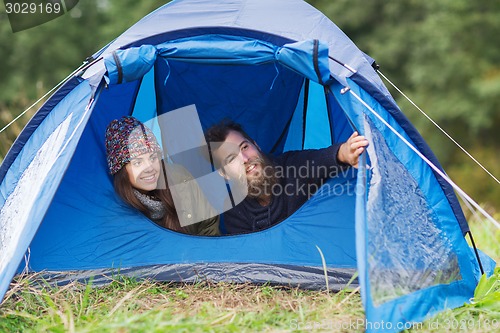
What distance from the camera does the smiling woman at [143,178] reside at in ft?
10.2

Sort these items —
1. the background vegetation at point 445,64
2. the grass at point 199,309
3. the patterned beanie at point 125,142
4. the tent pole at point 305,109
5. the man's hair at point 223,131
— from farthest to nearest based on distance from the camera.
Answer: the background vegetation at point 445,64, the tent pole at point 305,109, the man's hair at point 223,131, the patterned beanie at point 125,142, the grass at point 199,309

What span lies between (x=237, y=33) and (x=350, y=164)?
2.39 feet

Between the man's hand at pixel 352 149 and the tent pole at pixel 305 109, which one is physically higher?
the tent pole at pixel 305 109

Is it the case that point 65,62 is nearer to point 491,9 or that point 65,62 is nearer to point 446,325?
point 491,9

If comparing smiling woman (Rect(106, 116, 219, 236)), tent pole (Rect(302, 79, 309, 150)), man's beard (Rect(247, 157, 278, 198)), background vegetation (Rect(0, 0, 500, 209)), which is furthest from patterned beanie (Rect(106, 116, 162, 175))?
background vegetation (Rect(0, 0, 500, 209))

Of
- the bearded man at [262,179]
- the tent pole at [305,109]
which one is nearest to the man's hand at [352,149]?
the bearded man at [262,179]

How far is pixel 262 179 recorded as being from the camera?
3.19 metres

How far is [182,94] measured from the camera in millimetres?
3723

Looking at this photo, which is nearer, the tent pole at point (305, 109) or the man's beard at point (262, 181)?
the man's beard at point (262, 181)

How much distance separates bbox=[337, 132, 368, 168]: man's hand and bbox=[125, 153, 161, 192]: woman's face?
35.9 inches

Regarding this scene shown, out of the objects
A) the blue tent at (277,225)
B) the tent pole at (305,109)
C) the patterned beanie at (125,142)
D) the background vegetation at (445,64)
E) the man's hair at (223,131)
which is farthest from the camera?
the background vegetation at (445,64)

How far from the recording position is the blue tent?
2.44 metres

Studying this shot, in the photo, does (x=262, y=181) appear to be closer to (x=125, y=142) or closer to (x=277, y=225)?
(x=277, y=225)

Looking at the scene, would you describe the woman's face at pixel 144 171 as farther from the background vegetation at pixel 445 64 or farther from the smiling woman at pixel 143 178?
the background vegetation at pixel 445 64
